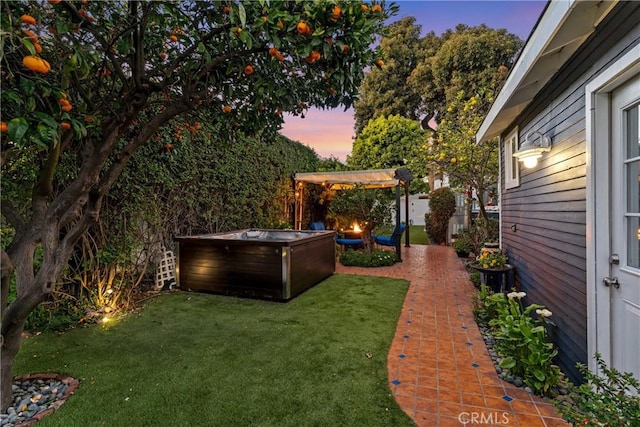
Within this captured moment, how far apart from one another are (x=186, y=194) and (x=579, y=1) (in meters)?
5.93

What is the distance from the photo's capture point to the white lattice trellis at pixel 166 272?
583 cm

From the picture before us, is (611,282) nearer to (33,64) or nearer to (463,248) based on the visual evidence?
(33,64)

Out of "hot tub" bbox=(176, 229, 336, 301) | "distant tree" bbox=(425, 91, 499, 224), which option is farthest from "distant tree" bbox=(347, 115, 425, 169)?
"hot tub" bbox=(176, 229, 336, 301)

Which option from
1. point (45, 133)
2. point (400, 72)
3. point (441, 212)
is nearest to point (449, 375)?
point (45, 133)

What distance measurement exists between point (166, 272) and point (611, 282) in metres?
6.21

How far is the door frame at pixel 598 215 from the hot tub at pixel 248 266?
3773 millimetres

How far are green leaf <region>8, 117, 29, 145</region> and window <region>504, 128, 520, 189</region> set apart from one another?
18.1 feet

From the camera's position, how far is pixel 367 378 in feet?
9.26

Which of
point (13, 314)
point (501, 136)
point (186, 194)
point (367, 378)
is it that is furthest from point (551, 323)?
Result: point (186, 194)

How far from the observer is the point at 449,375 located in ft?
9.46

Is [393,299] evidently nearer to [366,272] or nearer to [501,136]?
[366,272]

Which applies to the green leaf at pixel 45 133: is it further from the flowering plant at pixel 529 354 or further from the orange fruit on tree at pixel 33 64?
the flowering plant at pixel 529 354

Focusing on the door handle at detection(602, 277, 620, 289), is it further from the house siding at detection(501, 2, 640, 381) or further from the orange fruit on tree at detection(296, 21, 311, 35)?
the orange fruit on tree at detection(296, 21, 311, 35)

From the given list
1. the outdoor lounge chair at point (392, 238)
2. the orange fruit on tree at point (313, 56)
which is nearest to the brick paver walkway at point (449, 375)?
the orange fruit on tree at point (313, 56)
